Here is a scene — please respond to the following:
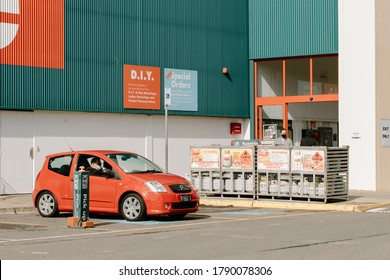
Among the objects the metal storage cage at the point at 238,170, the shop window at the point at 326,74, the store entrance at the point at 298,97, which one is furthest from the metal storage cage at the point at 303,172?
the store entrance at the point at 298,97

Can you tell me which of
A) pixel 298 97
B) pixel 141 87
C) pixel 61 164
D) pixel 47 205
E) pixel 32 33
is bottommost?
pixel 47 205

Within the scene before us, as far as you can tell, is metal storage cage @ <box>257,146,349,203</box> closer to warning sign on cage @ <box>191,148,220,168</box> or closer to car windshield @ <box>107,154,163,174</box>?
warning sign on cage @ <box>191,148,220,168</box>

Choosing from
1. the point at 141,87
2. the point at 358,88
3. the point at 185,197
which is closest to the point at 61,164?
the point at 185,197

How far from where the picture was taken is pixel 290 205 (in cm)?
1998

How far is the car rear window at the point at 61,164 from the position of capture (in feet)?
57.0

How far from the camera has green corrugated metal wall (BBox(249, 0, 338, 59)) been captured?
27984mm

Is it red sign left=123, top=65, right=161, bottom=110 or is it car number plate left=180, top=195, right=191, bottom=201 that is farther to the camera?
red sign left=123, top=65, right=161, bottom=110

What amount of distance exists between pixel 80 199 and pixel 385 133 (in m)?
14.4

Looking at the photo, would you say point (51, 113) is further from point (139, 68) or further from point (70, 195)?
point (70, 195)

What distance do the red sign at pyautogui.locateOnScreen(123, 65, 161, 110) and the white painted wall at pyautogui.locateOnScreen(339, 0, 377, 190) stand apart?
6758 mm

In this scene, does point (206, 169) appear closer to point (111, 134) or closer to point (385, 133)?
point (111, 134)

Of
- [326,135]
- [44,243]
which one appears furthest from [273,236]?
[326,135]

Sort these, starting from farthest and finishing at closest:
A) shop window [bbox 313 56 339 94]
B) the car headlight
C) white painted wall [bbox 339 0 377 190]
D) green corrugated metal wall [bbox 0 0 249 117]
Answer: shop window [bbox 313 56 339 94]
white painted wall [bbox 339 0 377 190]
green corrugated metal wall [bbox 0 0 249 117]
the car headlight

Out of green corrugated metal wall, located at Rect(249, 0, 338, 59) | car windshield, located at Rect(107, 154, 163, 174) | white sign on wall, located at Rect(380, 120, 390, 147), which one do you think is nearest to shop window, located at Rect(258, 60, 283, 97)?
green corrugated metal wall, located at Rect(249, 0, 338, 59)
